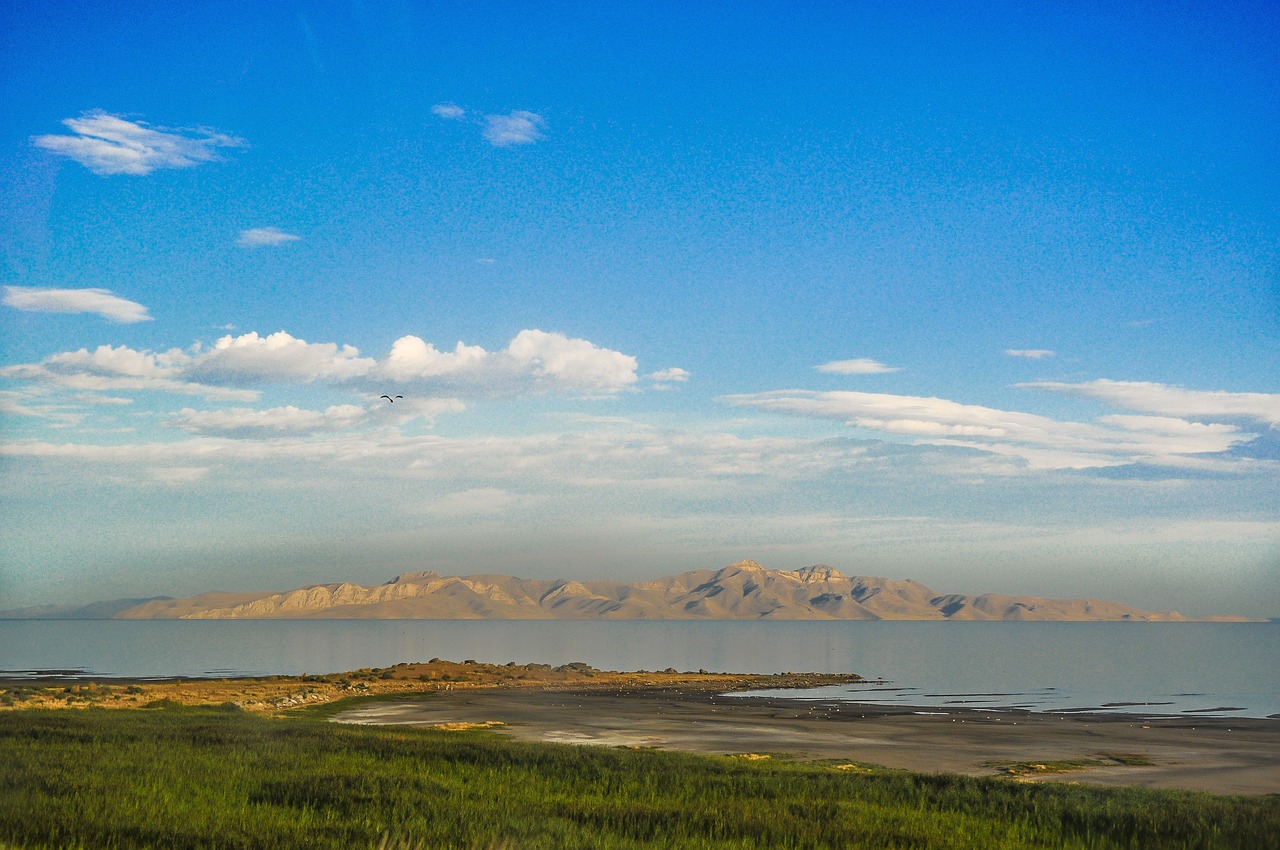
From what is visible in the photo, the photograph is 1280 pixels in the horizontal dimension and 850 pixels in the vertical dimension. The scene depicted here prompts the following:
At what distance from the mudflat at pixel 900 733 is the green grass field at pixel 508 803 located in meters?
12.8

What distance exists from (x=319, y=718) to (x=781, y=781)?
32.0 metres

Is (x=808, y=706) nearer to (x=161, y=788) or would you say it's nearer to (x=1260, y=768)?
(x=1260, y=768)

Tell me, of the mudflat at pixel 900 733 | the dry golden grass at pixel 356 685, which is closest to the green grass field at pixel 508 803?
the mudflat at pixel 900 733

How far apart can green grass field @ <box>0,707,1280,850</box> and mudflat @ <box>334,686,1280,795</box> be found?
1282cm

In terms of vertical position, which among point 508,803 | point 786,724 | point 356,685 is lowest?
point 356,685

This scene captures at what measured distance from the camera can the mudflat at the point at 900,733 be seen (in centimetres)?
4097

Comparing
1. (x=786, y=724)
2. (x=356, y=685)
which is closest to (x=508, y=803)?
(x=786, y=724)

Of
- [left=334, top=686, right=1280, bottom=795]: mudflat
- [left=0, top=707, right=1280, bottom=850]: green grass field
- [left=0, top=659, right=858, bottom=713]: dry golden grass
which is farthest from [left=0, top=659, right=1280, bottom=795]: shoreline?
[left=0, top=707, right=1280, bottom=850]: green grass field

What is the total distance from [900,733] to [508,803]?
3788 centimetres

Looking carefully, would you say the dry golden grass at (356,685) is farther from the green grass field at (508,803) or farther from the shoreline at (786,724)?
the green grass field at (508,803)

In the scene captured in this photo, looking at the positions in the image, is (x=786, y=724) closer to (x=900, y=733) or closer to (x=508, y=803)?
(x=900, y=733)

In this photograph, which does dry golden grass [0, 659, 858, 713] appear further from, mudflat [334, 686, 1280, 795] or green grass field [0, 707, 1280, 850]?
green grass field [0, 707, 1280, 850]

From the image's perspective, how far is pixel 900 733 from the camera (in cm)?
5491

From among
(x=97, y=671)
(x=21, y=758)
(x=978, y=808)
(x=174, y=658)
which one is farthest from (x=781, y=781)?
(x=174, y=658)
